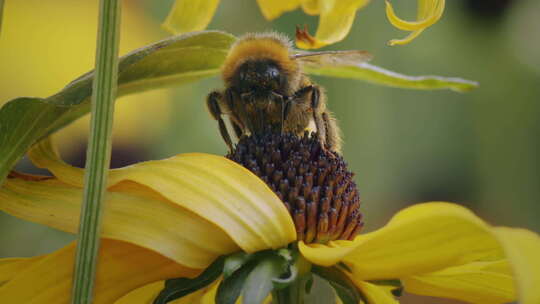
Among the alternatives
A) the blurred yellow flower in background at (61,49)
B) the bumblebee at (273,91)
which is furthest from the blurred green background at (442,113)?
the bumblebee at (273,91)

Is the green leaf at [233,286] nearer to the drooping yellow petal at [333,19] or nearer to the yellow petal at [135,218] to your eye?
the yellow petal at [135,218]

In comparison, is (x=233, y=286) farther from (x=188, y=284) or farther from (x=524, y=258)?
(x=524, y=258)

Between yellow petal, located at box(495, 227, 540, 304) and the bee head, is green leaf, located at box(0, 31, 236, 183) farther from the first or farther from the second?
yellow petal, located at box(495, 227, 540, 304)

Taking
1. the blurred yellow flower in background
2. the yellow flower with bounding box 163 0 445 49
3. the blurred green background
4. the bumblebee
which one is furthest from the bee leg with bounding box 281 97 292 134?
the blurred green background

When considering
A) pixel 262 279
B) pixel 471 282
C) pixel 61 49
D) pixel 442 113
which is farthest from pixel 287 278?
pixel 442 113

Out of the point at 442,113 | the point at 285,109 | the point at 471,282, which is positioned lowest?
the point at 442,113

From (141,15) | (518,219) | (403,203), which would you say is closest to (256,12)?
(141,15)

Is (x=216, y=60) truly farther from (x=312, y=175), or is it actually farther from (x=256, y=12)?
(x=256, y=12)
